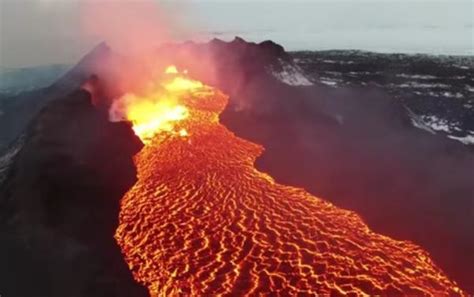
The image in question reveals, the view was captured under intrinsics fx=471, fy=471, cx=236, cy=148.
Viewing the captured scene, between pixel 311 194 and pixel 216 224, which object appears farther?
pixel 311 194

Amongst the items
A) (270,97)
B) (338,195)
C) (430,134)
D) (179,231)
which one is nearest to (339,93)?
(270,97)

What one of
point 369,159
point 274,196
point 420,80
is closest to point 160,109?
point 274,196

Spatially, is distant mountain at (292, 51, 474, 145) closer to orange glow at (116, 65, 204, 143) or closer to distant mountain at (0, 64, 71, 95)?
orange glow at (116, 65, 204, 143)

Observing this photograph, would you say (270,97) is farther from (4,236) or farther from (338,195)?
(4,236)

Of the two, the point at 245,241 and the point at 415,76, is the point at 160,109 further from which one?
the point at 415,76

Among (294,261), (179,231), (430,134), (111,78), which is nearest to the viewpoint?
(294,261)
